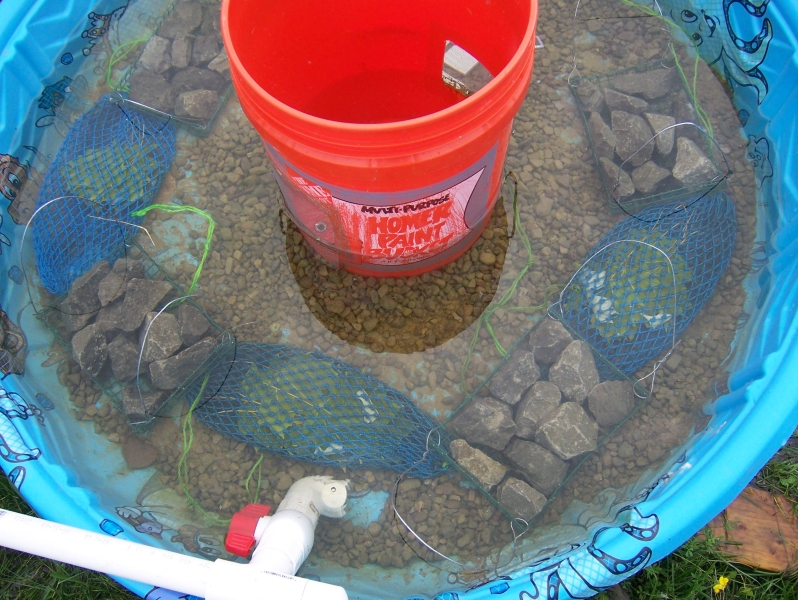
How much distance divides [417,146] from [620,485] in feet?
2.44

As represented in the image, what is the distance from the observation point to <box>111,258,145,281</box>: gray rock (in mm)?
1106

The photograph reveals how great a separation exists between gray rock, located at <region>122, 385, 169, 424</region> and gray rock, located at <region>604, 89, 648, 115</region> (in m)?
1.13

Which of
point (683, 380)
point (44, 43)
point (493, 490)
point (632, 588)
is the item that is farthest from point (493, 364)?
point (44, 43)

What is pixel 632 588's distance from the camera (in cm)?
101

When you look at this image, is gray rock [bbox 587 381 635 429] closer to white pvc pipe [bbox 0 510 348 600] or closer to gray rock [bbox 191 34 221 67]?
white pvc pipe [bbox 0 510 348 600]

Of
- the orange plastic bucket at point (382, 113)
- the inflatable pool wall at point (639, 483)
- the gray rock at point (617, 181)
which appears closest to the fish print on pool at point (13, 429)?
the inflatable pool wall at point (639, 483)

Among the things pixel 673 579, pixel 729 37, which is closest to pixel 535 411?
pixel 673 579

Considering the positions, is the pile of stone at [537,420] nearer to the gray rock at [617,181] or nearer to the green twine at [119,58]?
the gray rock at [617,181]

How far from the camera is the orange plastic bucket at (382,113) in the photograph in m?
0.69

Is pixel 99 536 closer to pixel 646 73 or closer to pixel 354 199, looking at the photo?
pixel 354 199

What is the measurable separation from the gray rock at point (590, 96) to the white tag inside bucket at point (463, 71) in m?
0.33

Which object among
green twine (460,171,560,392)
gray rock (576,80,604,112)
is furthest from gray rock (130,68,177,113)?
gray rock (576,80,604,112)

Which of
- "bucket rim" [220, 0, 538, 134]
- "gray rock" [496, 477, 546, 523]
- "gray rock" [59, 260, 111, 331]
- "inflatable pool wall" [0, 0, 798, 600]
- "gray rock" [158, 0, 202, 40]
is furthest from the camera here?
"gray rock" [158, 0, 202, 40]

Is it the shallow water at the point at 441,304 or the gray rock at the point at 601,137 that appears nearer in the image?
the shallow water at the point at 441,304
